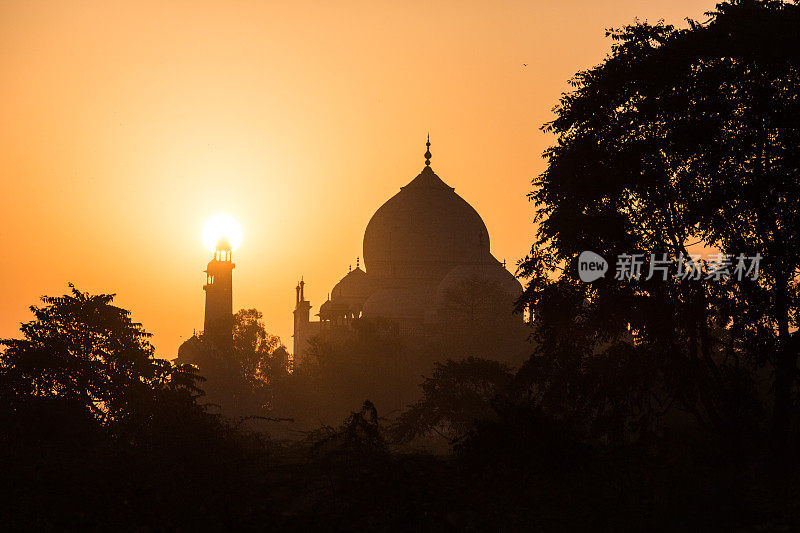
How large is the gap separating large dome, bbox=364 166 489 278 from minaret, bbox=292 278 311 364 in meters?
9.12

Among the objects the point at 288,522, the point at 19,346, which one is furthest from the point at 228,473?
the point at 19,346

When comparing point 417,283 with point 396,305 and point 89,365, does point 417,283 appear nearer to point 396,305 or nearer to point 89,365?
point 396,305

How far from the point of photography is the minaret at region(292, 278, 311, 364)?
7862 centimetres

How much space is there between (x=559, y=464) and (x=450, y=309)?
45.8m

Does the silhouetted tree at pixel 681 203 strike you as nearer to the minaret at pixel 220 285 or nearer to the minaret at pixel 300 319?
the minaret at pixel 220 285

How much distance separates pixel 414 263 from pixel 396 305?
537 cm

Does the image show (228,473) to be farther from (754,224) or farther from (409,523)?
(754,224)

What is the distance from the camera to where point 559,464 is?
597 inches

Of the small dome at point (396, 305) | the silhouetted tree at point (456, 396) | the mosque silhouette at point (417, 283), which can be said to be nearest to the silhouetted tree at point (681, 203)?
the silhouetted tree at point (456, 396)

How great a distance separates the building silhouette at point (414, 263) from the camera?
6644 cm

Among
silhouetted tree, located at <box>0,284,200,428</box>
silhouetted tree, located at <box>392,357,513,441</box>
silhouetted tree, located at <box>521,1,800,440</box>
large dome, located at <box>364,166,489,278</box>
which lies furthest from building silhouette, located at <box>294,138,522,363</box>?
silhouetted tree, located at <box>521,1,800,440</box>

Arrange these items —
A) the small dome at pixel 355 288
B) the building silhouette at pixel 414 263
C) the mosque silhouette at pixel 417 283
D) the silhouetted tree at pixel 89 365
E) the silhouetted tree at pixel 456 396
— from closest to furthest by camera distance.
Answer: the silhouetted tree at pixel 89 365 → the silhouetted tree at pixel 456 396 → the mosque silhouette at pixel 417 283 → the building silhouette at pixel 414 263 → the small dome at pixel 355 288

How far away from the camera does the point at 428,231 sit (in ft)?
240

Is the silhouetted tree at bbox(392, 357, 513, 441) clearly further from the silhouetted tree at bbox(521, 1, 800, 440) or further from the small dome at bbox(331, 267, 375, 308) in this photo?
the small dome at bbox(331, 267, 375, 308)
